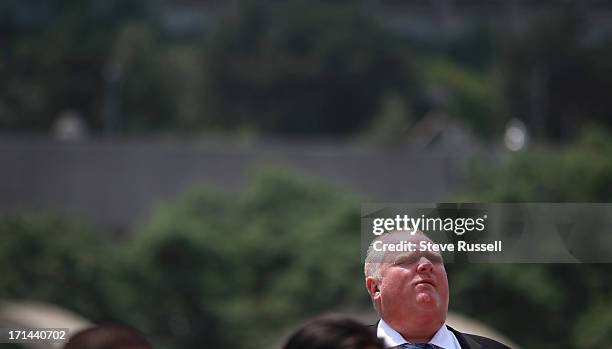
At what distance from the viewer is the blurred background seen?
47.3 ft

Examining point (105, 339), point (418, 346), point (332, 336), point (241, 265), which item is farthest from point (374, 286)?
point (241, 265)

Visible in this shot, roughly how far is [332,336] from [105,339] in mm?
639

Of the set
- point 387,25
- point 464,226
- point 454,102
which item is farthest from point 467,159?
point 387,25

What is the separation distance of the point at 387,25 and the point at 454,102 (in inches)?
186

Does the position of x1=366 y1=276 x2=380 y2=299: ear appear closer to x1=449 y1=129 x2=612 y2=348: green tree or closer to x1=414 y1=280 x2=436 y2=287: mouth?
x1=414 y1=280 x2=436 y2=287: mouth

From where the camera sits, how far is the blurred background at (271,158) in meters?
14.4

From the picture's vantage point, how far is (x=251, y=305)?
16.3 m

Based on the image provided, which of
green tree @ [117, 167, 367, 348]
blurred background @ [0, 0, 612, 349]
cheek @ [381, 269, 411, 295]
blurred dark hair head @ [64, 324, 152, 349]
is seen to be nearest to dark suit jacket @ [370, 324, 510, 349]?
cheek @ [381, 269, 411, 295]

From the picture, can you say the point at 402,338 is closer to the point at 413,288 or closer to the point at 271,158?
the point at 413,288

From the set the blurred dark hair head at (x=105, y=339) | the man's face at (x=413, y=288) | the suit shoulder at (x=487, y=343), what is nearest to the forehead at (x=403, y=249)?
the man's face at (x=413, y=288)

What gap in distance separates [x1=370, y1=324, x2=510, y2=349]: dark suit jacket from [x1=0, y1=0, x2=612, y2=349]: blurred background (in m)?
0.55

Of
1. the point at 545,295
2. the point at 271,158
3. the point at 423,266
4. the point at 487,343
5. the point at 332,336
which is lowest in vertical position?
→ the point at 545,295

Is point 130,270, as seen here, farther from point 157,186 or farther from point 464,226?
point 464,226

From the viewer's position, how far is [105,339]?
2986mm
